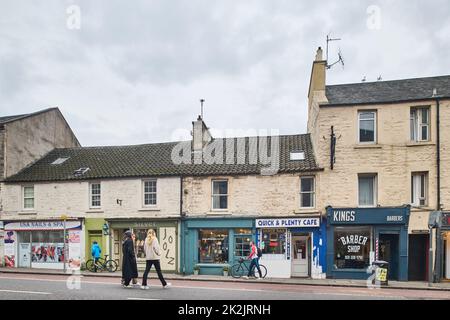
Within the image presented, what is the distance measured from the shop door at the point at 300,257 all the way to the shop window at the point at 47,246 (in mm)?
13002

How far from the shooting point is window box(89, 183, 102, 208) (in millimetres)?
22266

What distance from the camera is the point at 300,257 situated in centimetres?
1984

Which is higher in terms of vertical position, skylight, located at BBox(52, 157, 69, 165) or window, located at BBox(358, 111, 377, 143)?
window, located at BBox(358, 111, 377, 143)

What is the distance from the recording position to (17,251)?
75.2 feet

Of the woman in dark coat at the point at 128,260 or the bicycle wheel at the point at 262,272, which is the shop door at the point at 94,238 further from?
the woman in dark coat at the point at 128,260

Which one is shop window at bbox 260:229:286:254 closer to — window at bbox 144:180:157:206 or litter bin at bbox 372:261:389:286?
litter bin at bbox 372:261:389:286

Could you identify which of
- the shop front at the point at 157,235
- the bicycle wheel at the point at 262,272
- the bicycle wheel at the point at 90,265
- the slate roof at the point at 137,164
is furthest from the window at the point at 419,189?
the bicycle wheel at the point at 90,265

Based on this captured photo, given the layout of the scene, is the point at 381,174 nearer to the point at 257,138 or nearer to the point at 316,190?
the point at 316,190

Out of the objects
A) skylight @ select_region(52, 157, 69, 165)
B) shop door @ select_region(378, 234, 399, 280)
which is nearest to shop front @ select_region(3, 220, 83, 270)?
skylight @ select_region(52, 157, 69, 165)

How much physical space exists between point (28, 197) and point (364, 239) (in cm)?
1879

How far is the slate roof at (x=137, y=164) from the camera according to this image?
2086 cm

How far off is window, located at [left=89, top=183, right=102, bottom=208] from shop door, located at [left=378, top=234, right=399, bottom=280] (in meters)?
15.1

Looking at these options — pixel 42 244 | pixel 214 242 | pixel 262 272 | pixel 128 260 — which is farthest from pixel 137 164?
pixel 128 260

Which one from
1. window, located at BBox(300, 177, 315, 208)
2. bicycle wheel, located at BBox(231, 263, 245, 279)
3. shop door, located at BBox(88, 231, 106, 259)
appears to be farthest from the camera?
shop door, located at BBox(88, 231, 106, 259)
